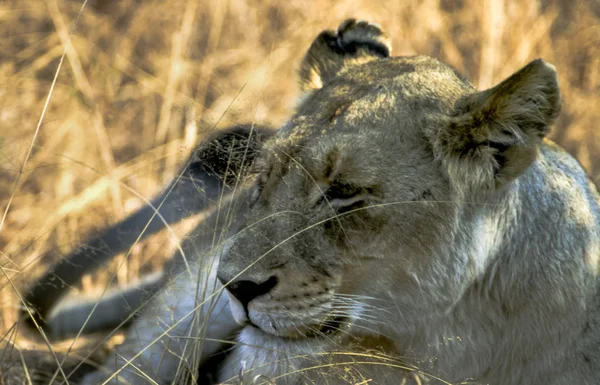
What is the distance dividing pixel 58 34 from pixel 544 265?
4.24 m

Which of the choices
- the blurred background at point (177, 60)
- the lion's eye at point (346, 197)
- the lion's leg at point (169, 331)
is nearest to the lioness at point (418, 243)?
the lion's eye at point (346, 197)

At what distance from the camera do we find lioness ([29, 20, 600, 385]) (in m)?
2.34

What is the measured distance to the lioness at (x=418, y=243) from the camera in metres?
2.34

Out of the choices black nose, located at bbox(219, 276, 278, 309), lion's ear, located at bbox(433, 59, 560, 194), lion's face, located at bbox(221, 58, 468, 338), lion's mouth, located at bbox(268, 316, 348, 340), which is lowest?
lion's mouth, located at bbox(268, 316, 348, 340)

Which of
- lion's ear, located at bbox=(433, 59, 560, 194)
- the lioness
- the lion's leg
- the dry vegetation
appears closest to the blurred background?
the dry vegetation

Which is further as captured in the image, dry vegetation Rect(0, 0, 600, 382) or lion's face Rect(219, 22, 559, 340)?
dry vegetation Rect(0, 0, 600, 382)

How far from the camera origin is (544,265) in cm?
254

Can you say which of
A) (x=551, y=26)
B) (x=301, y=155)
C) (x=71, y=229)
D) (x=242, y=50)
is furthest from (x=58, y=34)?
(x=301, y=155)

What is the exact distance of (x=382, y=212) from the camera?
93.7 inches

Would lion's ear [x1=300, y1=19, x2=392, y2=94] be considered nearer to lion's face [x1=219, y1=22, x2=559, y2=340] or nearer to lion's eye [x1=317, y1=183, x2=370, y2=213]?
lion's face [x1=219, y1=22, x2=559, y2=340]

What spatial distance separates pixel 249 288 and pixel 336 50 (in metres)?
1.15

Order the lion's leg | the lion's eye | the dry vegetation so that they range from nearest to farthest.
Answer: the lion's eye, the lion's leg, the dry vegetation

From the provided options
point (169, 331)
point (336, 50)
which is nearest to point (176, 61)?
point (336, 50)

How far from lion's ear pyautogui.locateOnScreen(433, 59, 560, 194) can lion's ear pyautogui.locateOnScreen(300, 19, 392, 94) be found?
0.74m
